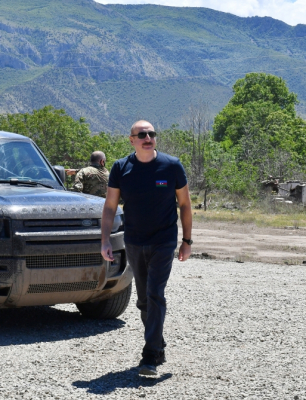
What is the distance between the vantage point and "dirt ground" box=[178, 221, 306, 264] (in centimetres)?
1744

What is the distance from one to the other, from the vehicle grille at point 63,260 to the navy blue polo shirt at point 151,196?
4.74ft

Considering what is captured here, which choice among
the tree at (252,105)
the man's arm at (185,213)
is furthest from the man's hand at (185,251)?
the tree at (252,105)

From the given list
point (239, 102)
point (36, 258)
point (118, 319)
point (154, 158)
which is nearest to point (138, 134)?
point (154, 158)

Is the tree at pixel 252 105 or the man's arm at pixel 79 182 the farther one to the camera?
the tree at pixel 252 105

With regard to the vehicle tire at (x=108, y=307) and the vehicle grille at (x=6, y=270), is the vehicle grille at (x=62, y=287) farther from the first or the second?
the vehicle tire at (x=108, y=307)

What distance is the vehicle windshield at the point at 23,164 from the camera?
27.2ft

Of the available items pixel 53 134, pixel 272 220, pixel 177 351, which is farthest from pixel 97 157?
pixel 53 134

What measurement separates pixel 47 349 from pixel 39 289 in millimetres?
602

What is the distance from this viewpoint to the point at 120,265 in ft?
25.5

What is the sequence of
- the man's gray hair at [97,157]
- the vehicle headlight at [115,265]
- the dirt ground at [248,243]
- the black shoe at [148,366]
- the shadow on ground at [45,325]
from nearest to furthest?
the black shoe at [148,366] < the shadow on ground at [45,325] < the vehicle headlight at [115,265] < the man's gray hair at [97,157] < the dirt ground at [248,243]

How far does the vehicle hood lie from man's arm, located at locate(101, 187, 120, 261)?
51.2 inches

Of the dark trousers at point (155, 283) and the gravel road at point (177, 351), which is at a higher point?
the dark trousers at point (155, 283)

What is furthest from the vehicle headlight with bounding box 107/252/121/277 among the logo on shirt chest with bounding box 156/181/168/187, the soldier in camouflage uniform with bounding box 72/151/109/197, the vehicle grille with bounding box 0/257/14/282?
the soldier in camouflage uniform with bounding box 72/151/109/197

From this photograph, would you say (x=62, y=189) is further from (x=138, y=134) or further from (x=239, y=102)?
(x=239, y=102)
